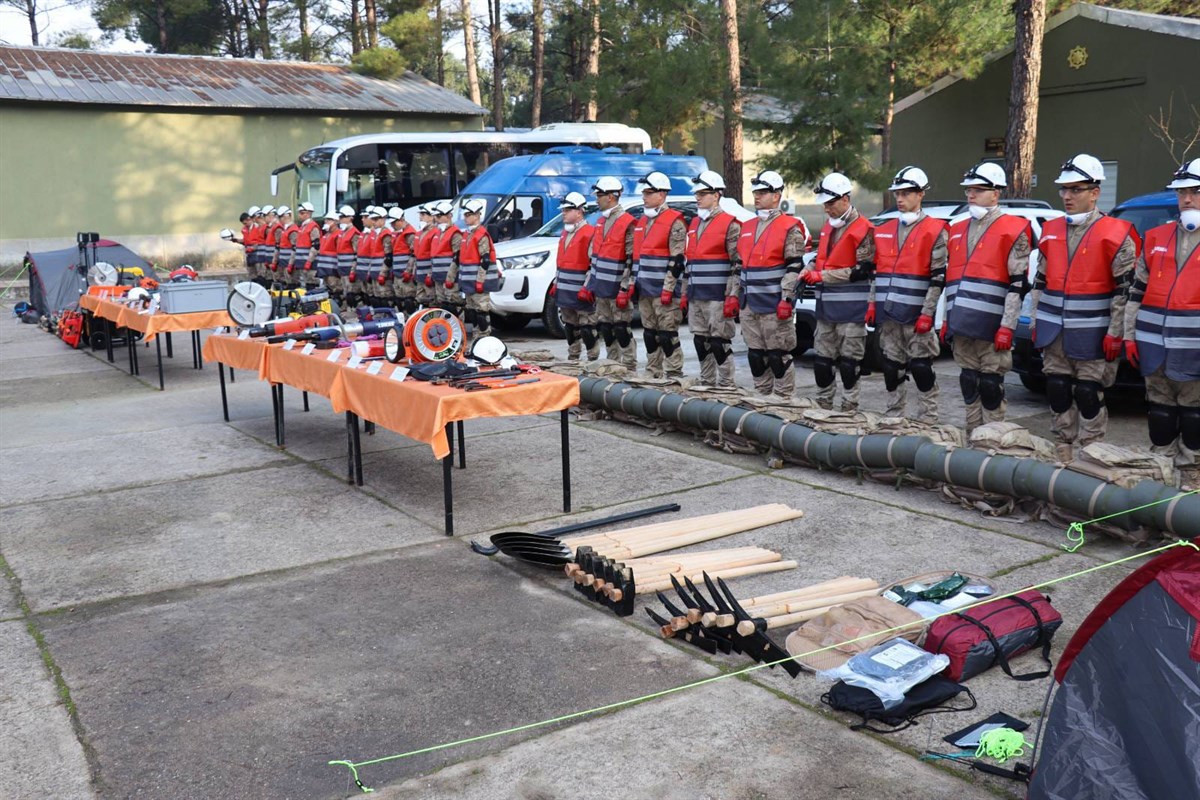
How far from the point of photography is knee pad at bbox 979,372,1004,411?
7.73 meters

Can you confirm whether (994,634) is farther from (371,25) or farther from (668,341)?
(371,25)

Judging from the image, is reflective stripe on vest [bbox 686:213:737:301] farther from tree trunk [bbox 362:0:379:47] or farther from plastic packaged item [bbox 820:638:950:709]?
tree trunk [bbox 362:0:379:47]

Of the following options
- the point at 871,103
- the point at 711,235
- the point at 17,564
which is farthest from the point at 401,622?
the point at 871,103

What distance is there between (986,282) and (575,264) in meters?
4.89

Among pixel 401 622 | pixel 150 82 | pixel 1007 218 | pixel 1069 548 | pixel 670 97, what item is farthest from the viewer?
pixel 150 82

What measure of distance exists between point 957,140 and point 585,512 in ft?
71.1

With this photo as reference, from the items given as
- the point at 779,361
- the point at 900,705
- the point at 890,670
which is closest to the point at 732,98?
the point at 779,361

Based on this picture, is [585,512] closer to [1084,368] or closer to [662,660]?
[662,660]

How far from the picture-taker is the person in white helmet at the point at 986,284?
7.43 m

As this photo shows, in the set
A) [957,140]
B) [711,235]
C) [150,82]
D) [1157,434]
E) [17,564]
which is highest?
[150,82]

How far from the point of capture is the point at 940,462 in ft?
21.7

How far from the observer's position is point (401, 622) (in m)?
5.10

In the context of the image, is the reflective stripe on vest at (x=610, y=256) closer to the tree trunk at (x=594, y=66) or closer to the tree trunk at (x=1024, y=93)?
the tree trunk at (x=1024, y=93)

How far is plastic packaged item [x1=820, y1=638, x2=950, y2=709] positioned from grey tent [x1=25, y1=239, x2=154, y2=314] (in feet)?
57.4
